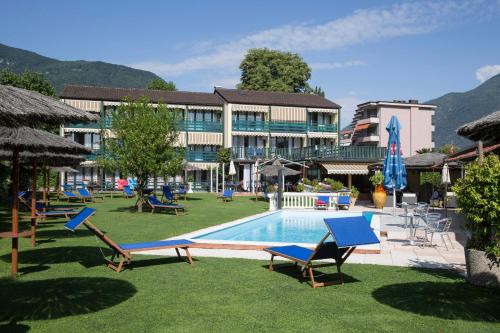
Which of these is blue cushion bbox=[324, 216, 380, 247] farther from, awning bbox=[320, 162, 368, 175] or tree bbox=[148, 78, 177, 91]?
tree bbox=[148, 78, 177, 91]

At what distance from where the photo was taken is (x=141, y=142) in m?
21.5

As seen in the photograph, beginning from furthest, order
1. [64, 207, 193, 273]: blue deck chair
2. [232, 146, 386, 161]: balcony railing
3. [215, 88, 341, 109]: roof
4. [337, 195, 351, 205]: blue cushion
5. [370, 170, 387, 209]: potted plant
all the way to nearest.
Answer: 1. [215, 88, 341, 109]: roof
2. [232, 146, 386, 161]: balcony railing
3. [370, 170, 387, 209]: potted plant
4. [337, 195, 351, 205]: blue cushion
5. [64, 207, 193, 273]: blue deck chair

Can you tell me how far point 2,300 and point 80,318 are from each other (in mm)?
1549

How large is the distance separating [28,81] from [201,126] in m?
16.6

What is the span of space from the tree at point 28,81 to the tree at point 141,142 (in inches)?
810

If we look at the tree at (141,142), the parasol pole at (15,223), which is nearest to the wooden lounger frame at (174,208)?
the tree at (141,142)

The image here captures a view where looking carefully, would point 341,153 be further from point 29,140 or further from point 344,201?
point 29,140

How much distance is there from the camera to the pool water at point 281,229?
14867 mm

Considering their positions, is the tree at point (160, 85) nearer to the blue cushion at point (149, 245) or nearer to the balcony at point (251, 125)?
the balcony at point (251, 125)

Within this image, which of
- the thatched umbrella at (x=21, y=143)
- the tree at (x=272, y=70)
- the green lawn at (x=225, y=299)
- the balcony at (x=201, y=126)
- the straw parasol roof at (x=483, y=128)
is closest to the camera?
the green lawn at (x=225, y=299)

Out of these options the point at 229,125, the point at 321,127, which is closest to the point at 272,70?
the point at 321,127

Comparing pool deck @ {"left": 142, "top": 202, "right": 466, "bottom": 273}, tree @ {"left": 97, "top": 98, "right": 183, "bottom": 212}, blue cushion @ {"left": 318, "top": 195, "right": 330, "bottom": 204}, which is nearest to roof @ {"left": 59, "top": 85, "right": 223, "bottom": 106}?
tree @ {"left": 97, "top": 98, "right": 183, "bottom": 212}

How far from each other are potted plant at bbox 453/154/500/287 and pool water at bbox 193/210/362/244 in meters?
6.88

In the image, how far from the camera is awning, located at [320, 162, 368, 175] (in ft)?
110
